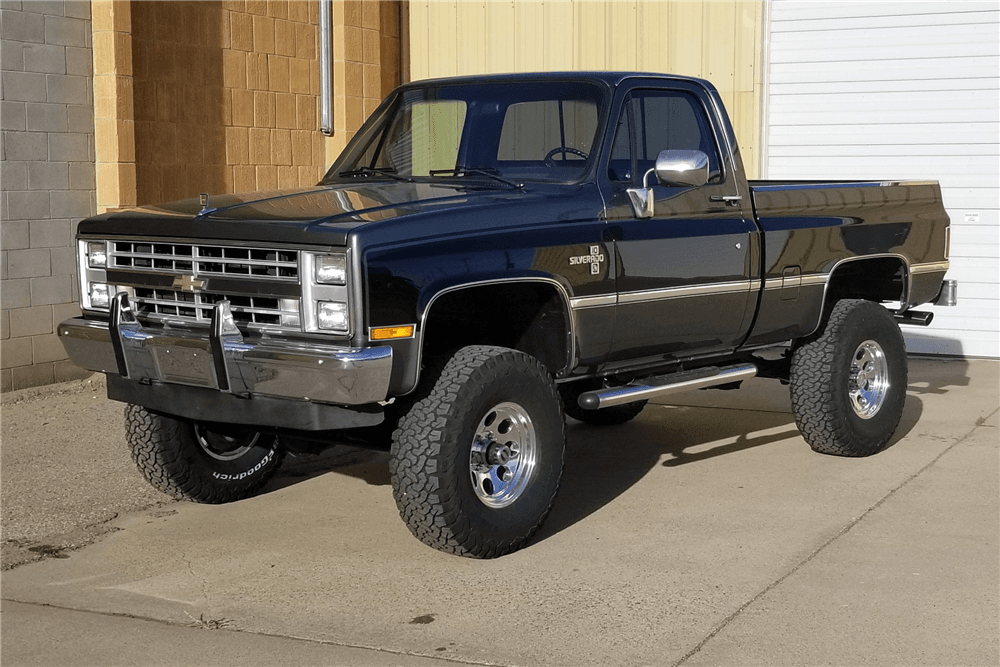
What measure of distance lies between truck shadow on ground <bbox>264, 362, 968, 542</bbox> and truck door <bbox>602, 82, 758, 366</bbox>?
83 centimetres

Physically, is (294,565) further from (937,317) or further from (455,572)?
(937,317)

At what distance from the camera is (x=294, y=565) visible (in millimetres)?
5359

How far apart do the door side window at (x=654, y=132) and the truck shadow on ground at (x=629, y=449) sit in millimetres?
1678

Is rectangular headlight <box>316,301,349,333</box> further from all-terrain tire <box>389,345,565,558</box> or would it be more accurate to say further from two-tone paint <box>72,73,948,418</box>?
all-terrain tire <box>389,345,565,558</box>

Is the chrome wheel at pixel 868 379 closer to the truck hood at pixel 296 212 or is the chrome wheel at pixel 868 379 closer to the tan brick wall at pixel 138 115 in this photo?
the truck hood at pixel 296 212

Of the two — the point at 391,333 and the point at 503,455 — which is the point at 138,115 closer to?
the point at 503,455

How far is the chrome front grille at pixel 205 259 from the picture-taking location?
5.00 metres

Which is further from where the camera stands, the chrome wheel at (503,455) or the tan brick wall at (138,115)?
the tan brick wall at (138,115)

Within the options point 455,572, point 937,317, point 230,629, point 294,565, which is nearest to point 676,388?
point 455,572

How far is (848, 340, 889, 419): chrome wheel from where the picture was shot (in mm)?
7469

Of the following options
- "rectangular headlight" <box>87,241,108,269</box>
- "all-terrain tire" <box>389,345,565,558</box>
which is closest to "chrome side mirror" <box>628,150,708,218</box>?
"all-terrain tire" <box>389,345,565,558</box>

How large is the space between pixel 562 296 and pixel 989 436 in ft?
12.3

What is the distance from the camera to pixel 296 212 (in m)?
5.19

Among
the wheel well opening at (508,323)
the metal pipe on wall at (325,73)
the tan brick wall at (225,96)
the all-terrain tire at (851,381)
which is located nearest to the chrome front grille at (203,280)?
the wheel well opening at (508,323)
